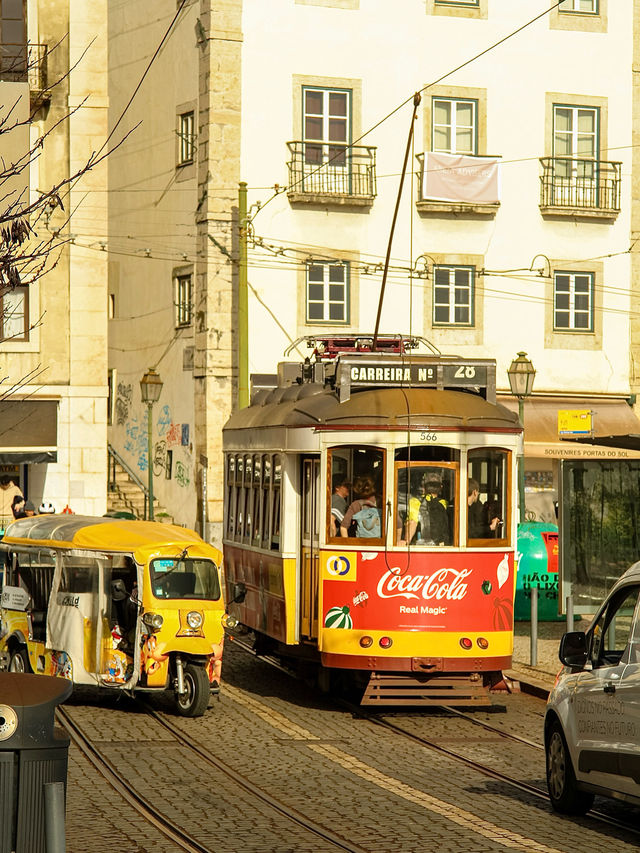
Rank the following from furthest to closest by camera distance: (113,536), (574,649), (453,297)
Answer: (453,297)
(113,536)
(574,649)

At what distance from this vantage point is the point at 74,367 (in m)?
33.6

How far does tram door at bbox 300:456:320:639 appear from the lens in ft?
52.4

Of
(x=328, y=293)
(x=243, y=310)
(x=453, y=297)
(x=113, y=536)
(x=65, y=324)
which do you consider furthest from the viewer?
(x=453, y=297)

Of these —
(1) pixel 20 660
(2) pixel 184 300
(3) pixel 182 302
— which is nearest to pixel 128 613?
(1) pixel 20 660

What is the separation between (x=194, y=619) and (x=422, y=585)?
217 centimetres

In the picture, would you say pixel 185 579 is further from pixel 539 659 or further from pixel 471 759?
pixel 539 659

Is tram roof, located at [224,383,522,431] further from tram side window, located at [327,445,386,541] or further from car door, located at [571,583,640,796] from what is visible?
car door, located at [571,583,640,796]

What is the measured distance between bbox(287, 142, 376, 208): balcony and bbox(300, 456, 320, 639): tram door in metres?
19.8

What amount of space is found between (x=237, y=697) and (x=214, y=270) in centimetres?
1961

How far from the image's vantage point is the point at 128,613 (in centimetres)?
1580

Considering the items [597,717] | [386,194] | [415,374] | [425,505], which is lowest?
[597,717]

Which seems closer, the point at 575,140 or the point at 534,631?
the point at 534,631

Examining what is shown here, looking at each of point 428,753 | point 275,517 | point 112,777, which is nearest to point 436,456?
point 275,517

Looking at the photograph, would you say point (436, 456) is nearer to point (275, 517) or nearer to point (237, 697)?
point (275, 517)
